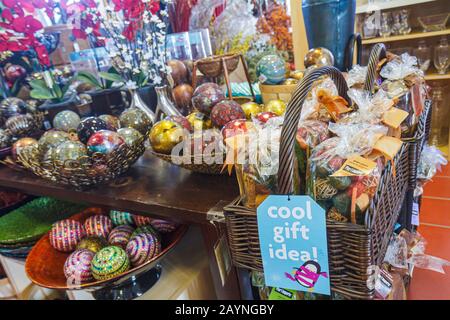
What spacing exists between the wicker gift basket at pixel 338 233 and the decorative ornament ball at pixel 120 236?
1.44 ft

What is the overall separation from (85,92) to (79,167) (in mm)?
933

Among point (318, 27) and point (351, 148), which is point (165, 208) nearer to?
point (351, 148)

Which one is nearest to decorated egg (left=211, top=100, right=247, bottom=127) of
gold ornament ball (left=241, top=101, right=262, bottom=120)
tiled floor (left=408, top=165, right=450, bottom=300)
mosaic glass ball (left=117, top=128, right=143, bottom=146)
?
gold ornament ball (left=241, top=101, right=262, bottom=120)

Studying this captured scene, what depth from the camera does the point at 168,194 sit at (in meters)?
0.79

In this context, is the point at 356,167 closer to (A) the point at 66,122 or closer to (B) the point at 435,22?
(A) the point at 66,122

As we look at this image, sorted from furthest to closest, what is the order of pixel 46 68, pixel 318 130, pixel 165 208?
pixel 46 68 < pixel 165 208 < pixel 318 130

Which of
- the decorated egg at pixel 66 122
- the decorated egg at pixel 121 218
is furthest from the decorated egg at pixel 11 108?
the decorated egg at pixel 121 218

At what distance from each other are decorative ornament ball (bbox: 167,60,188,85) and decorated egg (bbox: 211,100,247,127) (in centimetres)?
61

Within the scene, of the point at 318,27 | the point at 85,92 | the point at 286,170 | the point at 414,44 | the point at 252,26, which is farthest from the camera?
the point at 414,44

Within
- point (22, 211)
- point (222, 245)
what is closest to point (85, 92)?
point (22, 211)

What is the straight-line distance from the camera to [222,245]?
2.28ft

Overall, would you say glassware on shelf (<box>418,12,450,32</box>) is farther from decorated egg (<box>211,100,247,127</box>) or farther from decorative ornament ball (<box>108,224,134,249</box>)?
decorative ornament ball (<box>108,224,134,249</box>)

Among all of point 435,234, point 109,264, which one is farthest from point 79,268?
point 435,234

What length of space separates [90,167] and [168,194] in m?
0.22
